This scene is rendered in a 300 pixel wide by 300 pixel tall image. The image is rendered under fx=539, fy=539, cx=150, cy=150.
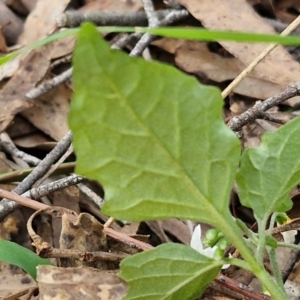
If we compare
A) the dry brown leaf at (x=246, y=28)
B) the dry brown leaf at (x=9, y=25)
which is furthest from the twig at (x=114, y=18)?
the dry brown leaf at (x=9, y=25)

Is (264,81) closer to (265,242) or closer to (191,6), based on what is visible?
(191,6)

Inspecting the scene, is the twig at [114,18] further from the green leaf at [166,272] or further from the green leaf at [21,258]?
the green leaf at [166,272]

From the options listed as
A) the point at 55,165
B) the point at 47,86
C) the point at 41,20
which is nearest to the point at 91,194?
the point at 55,165

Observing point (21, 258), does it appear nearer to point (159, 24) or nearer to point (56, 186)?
point (56, 186)

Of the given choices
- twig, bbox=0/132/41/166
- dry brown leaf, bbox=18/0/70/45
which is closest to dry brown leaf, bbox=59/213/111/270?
twig, bbox=0/132/41/166

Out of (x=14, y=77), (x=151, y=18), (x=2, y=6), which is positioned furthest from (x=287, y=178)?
(x=2, y=6)

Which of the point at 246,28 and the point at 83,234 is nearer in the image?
the point at 83,234
